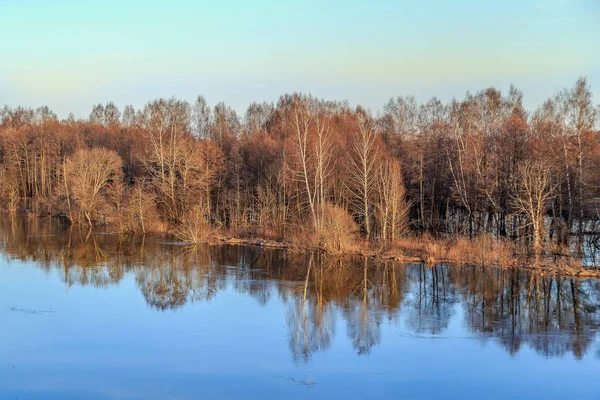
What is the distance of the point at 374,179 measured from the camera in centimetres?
3456

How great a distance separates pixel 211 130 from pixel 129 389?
59.6 meters

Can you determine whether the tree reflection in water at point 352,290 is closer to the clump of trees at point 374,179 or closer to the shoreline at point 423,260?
the shoreline at point 423,260

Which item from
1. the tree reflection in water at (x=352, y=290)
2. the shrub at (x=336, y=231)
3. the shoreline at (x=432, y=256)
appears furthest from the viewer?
the shrub at (x=336, y=231)

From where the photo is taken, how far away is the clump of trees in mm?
32938

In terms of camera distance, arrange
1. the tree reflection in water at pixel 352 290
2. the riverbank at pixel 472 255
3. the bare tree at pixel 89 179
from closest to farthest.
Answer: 1. the tree reflection in water at pixel 352 290
2. the riverbank at pixel 472 255
3. the bare tree at pixel 89 179

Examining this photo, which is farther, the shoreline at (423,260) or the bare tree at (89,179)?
the bare tree at (89,179)

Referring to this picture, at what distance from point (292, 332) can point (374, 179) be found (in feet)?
64.1

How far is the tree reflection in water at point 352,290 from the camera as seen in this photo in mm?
16312

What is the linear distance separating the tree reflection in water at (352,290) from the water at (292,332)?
82mm

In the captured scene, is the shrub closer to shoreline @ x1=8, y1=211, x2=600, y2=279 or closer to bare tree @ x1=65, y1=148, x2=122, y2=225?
shoreline @ x1=8, y1=211, x2=600, y2=279

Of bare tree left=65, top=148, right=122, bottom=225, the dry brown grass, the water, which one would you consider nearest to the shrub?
the dry brown grass

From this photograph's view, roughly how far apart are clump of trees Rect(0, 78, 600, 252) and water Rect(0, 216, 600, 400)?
704 cm

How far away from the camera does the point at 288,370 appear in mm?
13148

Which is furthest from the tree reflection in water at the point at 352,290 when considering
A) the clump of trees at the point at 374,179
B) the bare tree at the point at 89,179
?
the bare tree at the point at 89,179
